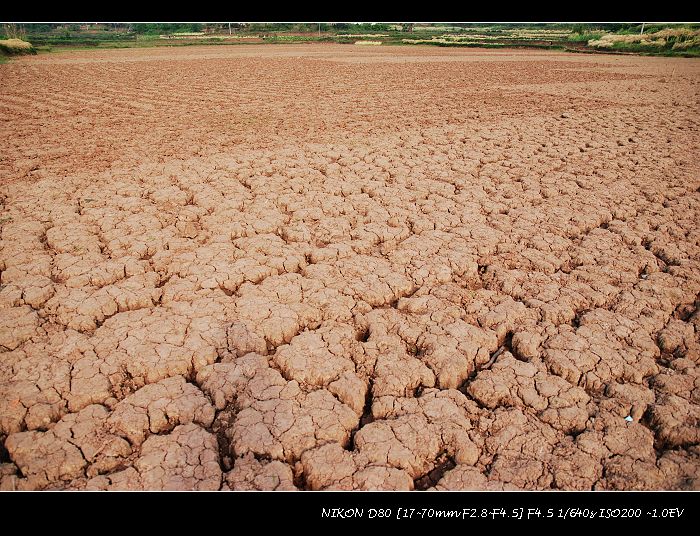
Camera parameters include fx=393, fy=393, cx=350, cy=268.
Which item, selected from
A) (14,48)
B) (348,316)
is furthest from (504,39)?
(348,316)

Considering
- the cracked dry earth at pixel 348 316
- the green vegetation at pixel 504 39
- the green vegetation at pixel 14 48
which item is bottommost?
the cracked dry earth at pixel 348 316

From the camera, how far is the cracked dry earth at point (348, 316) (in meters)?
1.91

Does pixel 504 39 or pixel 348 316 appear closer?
pixel 348 316

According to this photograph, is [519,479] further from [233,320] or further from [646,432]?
[233,320]

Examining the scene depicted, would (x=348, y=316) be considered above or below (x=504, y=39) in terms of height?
below

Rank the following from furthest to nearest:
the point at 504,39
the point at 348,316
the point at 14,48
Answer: the point at 504,39
the point at 14,48
the point at 348,316

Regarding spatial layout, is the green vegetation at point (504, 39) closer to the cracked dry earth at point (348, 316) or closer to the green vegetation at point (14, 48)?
the green vegetation at point (14, 48)

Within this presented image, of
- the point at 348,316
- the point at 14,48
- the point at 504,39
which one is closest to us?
the point at 348,316

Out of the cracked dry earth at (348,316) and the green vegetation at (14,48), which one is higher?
the green vegetation at (14,48)

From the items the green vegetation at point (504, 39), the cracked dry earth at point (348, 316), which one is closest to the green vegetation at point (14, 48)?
the green vegetation at point (504, 39)

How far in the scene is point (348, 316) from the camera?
2830 mm

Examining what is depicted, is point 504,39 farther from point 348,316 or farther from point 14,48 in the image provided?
point 348,316

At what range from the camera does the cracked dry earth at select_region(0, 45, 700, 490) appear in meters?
1.91

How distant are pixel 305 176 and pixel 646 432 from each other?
433 cm
